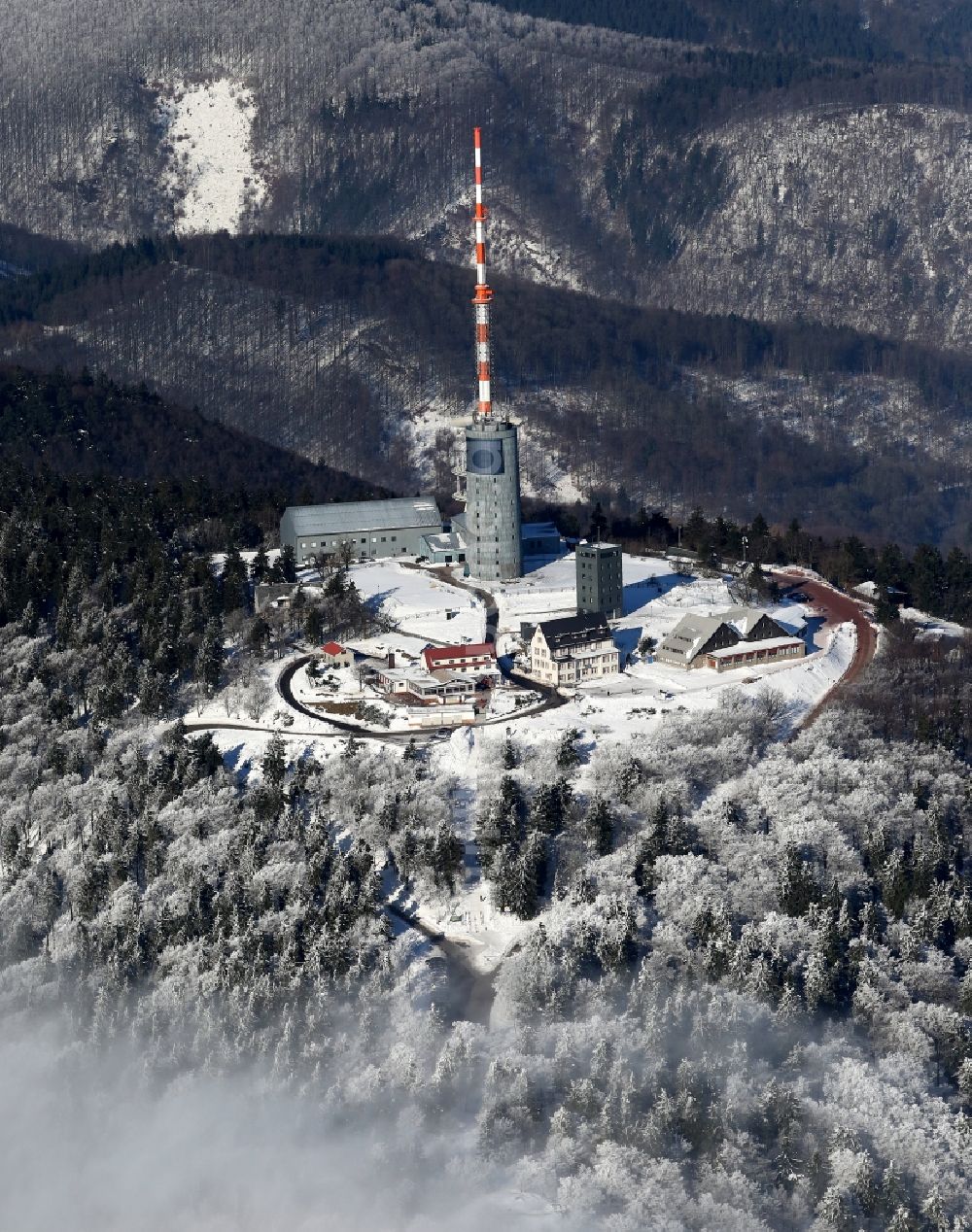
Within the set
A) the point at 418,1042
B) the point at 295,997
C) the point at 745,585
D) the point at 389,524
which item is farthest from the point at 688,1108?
the point at 389,524

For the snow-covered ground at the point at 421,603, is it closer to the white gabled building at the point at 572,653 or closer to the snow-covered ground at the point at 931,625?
the white gabled building at the point at 572,653

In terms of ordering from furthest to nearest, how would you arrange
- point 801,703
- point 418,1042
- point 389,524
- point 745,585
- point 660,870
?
1. point 389,524
2. point 745,585
3. point 801,703
4. point 660,870
5. point 418,1042

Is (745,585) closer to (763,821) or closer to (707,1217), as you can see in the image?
(763,821)

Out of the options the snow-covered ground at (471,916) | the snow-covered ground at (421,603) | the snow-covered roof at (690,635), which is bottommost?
the snow-covered ground at (471,916)

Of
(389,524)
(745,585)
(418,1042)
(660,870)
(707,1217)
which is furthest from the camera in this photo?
(389,524)

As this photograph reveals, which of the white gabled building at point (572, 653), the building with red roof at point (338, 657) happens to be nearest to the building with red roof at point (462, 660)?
the white gabled building at point (572, 653)

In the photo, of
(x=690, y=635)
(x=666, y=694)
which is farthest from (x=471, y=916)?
(x=690, y=635)

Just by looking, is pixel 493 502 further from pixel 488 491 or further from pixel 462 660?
pixel 462 660
